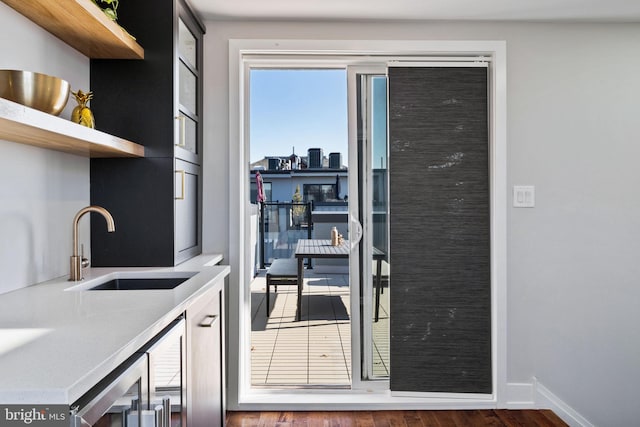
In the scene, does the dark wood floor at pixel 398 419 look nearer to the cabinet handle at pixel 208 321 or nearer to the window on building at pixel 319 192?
the cabinet handle at pixel 208 321

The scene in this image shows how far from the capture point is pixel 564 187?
99.3 inches

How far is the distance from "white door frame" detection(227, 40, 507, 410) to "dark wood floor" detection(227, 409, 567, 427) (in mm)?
40

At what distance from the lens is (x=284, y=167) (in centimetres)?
568

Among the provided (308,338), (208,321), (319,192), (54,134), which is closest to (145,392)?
(208,321)

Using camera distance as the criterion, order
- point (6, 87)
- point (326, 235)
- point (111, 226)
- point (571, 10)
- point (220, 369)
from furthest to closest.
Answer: point (326, 235)
point (571, 10)
point (220, 369)
point (111, 226)
point (6, 87)

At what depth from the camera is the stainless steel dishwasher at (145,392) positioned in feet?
2.66

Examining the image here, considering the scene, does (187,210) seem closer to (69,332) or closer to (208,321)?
(208,321)

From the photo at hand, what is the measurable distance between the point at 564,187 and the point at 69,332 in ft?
8.60

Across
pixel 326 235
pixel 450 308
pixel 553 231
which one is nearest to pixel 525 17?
pixel 553 231

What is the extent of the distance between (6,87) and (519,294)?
8.68ft

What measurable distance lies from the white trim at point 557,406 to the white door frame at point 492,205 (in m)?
0.22

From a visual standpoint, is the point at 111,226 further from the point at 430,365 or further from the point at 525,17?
the point at 525,17

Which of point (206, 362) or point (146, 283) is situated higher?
point (146, 283)

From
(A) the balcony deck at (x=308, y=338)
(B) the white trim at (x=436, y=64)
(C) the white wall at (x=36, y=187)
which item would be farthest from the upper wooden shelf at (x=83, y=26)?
(A) the balcony deck at (x=308, y=338)
